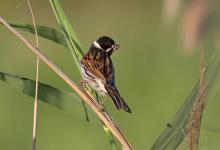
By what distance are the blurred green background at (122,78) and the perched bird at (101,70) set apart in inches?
10.3

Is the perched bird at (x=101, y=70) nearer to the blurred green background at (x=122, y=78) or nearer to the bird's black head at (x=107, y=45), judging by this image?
the bird's black head at (x=107, y=45)

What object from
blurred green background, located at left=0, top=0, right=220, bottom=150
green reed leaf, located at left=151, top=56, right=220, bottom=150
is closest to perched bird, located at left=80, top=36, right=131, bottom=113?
blurred green background, located at left=0, top=0, right=220, bottom=150

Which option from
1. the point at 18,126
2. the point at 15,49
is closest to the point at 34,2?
the point at 15,49

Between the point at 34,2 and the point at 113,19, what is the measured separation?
0.86m

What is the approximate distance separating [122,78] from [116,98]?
314 centimetres

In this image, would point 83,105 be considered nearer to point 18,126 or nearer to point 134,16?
point 18,126

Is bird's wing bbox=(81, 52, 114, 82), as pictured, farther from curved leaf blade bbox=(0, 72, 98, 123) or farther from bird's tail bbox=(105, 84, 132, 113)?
curved leaf blade bbox=(0, 72, 98, 123)

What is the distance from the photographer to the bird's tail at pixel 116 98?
9.52 ft

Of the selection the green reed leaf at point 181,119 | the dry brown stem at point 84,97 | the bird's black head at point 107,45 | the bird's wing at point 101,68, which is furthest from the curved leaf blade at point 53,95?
the bird's black head at point 107,45

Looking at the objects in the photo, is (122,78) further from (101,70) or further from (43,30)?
(43,30)

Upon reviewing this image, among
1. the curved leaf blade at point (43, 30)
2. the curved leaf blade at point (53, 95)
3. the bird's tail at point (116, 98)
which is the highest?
the curved leaf blade at point (43, 30)

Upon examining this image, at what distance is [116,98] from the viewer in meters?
3.00

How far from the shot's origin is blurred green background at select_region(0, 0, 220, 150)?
4875 millimetres

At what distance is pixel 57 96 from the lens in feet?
8.43
